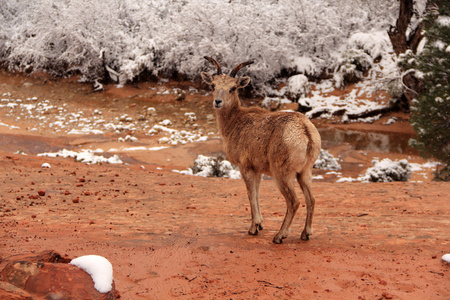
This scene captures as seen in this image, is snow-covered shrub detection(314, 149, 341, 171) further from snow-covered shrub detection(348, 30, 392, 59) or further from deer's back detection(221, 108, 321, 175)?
snow-covered shrub detection(348, 30, 392, 59)

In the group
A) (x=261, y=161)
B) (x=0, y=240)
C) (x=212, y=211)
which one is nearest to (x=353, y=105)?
(x=212, y=211)

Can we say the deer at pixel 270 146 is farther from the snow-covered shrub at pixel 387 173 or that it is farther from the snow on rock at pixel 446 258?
the snow-covered shrub at pixel 387 173

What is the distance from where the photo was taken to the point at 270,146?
17.8 ft

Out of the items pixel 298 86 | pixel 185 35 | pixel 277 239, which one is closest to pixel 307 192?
pixel 277 239

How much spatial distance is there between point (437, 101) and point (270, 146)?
9159 millimetres

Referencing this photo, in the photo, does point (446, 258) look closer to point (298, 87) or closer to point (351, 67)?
point (298, 87)

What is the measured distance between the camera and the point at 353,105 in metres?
20.7

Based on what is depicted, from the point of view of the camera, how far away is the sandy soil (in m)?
4.04

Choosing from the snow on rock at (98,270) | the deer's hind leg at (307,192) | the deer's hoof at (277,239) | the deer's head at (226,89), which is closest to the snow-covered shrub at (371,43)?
the deer's head at (226,89)

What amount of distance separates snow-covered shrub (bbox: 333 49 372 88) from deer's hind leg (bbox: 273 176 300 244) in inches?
717

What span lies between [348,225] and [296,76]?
17.4 metres

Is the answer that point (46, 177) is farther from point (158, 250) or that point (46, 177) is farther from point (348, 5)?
point (348, 5)

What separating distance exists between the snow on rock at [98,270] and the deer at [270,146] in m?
2.62

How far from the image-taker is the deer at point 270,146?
5.21 m
